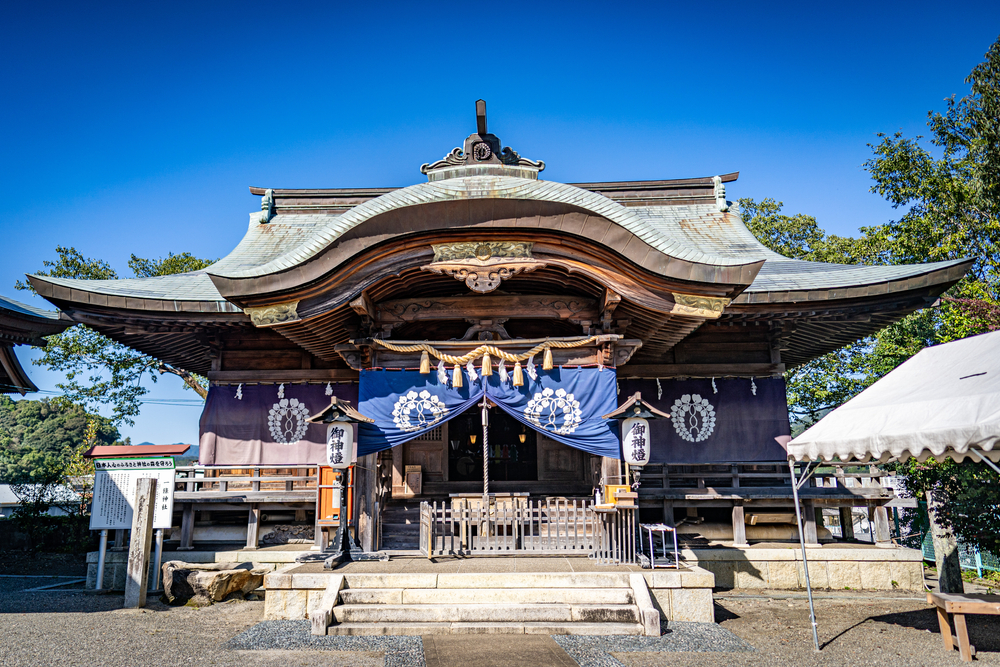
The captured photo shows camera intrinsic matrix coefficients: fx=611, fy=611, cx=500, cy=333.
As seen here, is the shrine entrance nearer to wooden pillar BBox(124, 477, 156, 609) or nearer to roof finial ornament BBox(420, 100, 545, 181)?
roof finial ornament BBox(420, 100, 545, 181)

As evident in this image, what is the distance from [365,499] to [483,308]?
343 centimetres

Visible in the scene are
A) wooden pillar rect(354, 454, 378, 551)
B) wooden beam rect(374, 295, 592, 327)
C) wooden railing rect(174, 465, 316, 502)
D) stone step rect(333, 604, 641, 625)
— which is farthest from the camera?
wooden railing rect(174, 465, 316, 502)

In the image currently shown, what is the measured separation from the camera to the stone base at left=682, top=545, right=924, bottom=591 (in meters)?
9.80

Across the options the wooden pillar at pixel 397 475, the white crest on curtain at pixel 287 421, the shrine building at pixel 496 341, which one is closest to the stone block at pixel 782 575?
the shrine building at pixel 496 341

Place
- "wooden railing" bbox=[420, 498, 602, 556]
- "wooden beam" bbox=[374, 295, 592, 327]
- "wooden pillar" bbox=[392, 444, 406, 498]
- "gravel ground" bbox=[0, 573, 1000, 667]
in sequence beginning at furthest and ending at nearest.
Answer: "wooden pillar" bbox=[392, 444, 406, 498] → "wooden beam" bbox=[374, 295, 592, 327] → "wooden railing" bbox=[420, 498, 602, 556] → "gravel ground" bbox=[0, 573, 1000, 667]

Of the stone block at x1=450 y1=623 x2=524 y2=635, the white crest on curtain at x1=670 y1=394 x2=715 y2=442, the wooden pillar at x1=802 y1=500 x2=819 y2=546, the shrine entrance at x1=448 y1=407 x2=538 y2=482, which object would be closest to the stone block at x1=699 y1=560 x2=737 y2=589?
the wooden pillar at x1=802 y1=500 x2=819 y2=546

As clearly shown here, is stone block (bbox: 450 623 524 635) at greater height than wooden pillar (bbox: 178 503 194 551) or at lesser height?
lesser

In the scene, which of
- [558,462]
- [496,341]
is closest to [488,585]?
[496,341]

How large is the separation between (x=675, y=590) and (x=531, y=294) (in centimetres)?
470

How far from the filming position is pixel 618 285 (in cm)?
878

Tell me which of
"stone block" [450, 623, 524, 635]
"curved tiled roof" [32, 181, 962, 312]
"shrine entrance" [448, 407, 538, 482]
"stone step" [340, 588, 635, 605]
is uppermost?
"curved tiled roof" [32, 181, 962, 312]

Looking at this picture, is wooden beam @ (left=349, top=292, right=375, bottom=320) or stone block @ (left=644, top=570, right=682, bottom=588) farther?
wooden beam @ (left=349, top=292, right=375, bottom=320)

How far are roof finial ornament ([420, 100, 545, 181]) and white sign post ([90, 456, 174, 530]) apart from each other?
Answer: 625 centimetres

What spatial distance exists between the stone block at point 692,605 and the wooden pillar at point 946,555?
164 inches
